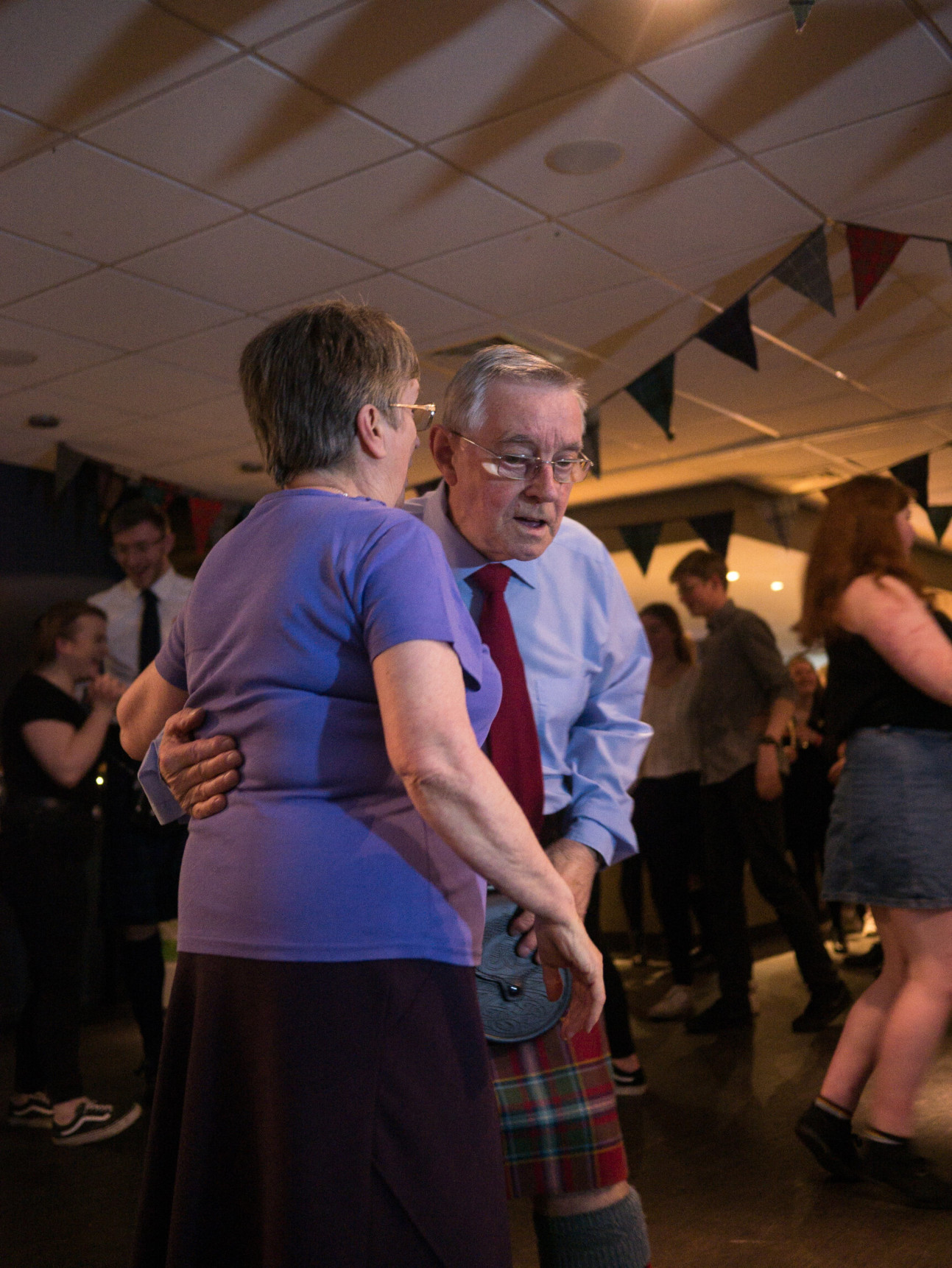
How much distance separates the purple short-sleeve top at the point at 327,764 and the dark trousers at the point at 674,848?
3.48m

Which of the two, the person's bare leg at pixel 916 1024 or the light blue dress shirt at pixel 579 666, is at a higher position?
the light blue dress shirt at pixel 579 666

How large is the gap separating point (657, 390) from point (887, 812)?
3.19m

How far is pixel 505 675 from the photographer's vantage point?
1378 mm

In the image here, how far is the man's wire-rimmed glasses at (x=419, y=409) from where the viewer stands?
3.59 ft

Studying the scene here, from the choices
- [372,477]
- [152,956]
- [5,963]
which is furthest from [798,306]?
[5,963]

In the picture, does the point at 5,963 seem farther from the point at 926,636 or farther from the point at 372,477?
the point at 372,477

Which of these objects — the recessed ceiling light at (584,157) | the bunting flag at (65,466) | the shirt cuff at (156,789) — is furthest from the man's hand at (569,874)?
the bunting flag at (65,466)

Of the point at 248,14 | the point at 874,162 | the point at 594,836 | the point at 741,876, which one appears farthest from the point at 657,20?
the point at 741,876

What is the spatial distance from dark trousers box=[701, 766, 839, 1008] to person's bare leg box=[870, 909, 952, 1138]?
1661 mm

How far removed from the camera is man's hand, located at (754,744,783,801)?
3.99m

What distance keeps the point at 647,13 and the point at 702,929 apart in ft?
12.6

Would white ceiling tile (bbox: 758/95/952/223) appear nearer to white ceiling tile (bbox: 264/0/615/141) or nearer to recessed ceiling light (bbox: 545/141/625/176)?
recessed ceiling light (bbox: 545/141/625/176)

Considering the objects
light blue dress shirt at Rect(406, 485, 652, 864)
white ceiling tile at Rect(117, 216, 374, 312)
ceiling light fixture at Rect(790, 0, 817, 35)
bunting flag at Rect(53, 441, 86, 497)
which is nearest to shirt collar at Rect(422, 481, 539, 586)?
light blue dress shirt at Rect(406, 485, 652, 864)

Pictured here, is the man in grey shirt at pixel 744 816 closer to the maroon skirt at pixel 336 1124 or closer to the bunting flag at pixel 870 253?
the bunting flag at pixel 870 253
